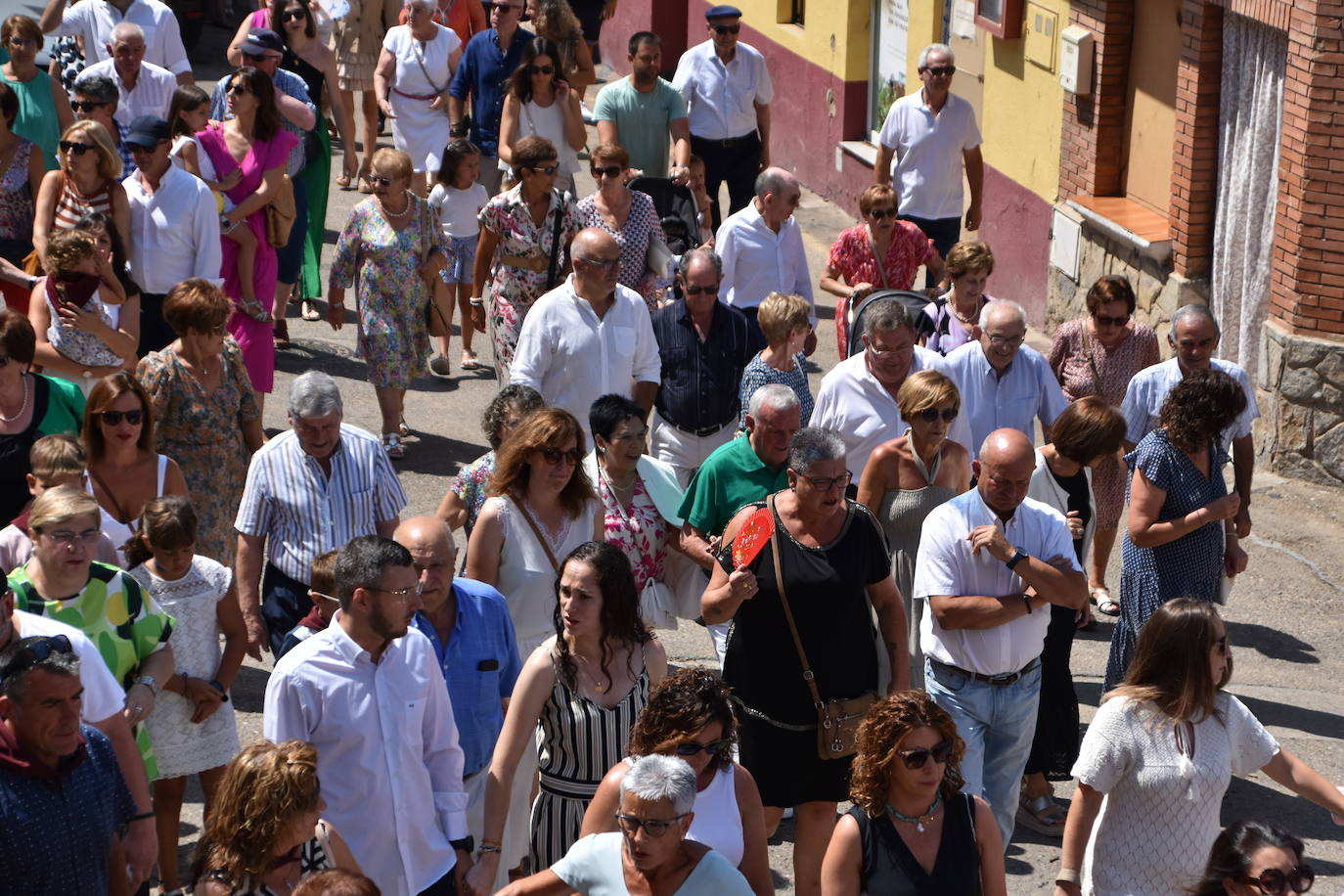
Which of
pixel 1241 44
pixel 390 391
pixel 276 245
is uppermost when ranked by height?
pixel 1241 44

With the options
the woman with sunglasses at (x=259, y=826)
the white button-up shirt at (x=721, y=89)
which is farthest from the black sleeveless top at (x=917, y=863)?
the white button-up shirt at (x=721, y=89)

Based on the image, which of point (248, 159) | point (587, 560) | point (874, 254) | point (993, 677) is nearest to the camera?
point (587, 560)

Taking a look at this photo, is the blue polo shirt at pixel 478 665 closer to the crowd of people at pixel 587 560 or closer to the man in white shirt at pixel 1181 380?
the crowd of people at pixel 587 560

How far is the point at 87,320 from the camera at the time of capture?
8.75 m

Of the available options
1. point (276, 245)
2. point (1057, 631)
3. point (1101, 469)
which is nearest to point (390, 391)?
point (276, 245)

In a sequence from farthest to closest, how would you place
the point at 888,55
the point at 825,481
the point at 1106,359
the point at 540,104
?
1. the point at 888,55
2. the point at 540,104
3. the point at 1106,359
4. the point at 825,481

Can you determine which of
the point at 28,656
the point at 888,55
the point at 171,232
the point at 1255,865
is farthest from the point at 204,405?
the point at 888,55

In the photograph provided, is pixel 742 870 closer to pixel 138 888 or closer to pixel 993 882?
pixel 993 882

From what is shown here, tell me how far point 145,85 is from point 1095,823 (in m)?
Result: 8.69

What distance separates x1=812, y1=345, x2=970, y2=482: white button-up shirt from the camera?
7918 millimetres

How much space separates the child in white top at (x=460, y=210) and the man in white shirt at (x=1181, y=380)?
447 cm

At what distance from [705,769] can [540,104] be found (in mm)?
7669

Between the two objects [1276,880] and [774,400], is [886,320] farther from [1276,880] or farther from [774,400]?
[1276,880]

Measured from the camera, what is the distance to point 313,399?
6.98 metres
